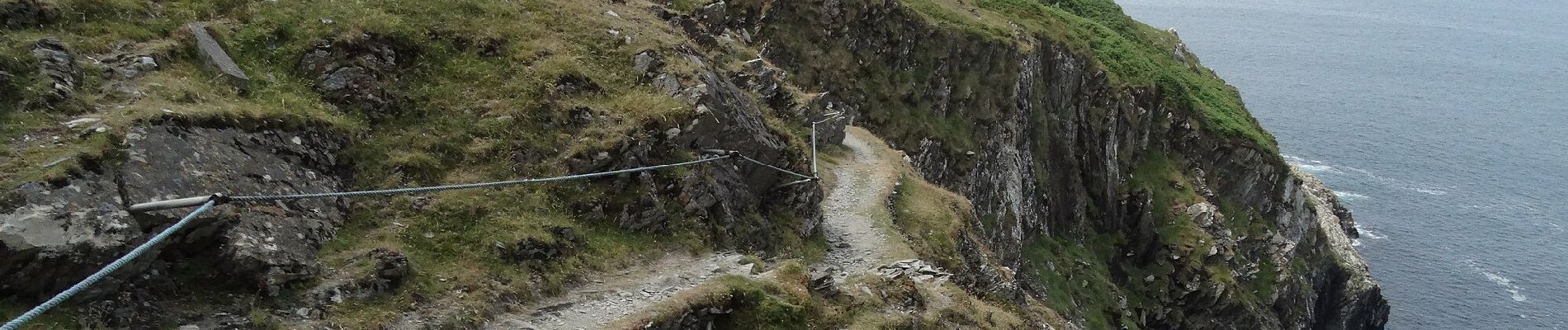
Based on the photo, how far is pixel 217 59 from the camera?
17422 mm

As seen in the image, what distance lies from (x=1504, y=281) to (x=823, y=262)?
2871 inches

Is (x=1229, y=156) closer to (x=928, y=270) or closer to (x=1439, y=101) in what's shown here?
(x=928, y=270)

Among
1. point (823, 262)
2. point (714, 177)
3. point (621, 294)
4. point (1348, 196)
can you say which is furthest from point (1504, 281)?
point (621, 294)

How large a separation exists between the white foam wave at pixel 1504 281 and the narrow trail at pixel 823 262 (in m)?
60.7

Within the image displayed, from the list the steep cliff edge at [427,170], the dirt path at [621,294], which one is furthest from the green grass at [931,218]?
the dirt path at [621,294]

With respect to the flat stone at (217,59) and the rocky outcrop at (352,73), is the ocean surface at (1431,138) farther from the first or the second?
the flat stone at (217,59)

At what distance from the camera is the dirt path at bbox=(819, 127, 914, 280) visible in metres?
23.5

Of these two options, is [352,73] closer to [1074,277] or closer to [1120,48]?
[1074,277]

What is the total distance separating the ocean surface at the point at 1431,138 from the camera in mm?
70875

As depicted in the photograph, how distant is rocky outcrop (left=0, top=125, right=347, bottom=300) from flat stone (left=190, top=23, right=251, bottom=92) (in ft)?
5.38

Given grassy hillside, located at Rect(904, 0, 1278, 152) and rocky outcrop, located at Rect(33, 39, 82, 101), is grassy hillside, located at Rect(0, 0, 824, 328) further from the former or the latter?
grassy hillside, located at Rect(904, 0, 1278, 152)

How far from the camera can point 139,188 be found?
13.1 metres

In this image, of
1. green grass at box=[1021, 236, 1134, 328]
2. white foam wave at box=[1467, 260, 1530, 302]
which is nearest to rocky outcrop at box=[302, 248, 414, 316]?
green grass at box=[1021, 236, 1134, 328]

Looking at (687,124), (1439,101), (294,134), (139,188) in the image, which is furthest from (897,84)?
(1439,101)
